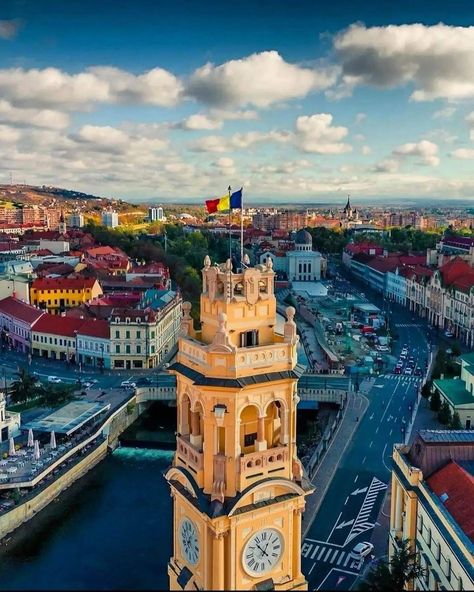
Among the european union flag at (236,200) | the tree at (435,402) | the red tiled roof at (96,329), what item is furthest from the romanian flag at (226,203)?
the red tiled roof at (96,329)

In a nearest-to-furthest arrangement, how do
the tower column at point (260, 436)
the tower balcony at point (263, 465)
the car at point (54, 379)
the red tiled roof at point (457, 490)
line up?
the tower balcony at point (263, 465) < the tower column at point (260, 436) < the red tiled roof at point (457, 490) < the car at point (54, 379)

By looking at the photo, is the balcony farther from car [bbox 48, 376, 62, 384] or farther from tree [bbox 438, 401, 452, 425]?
car [bbox 48, 376, 62, 384]

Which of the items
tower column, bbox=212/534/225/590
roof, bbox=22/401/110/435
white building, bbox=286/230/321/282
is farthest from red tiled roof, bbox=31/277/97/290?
tower column, bbox=212/534/225/590

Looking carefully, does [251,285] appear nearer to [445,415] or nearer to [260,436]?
[260,436]

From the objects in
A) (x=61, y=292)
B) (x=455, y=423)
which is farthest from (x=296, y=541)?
(x=61, y=292)

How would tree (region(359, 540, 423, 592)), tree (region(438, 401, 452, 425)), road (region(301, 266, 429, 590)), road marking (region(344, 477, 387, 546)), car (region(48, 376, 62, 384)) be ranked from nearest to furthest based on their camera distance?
tree (region(359, 540, 423, 592)) → road (region(301, 266, 429, 590)) → road marking (region(344, 477, 387, 546)) → tree (region(438, 401, 452, 425)) → car (region(48, 376, 62, 384))

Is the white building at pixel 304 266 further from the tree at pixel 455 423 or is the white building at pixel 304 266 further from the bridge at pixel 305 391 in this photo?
the tree at pixel 455 423
